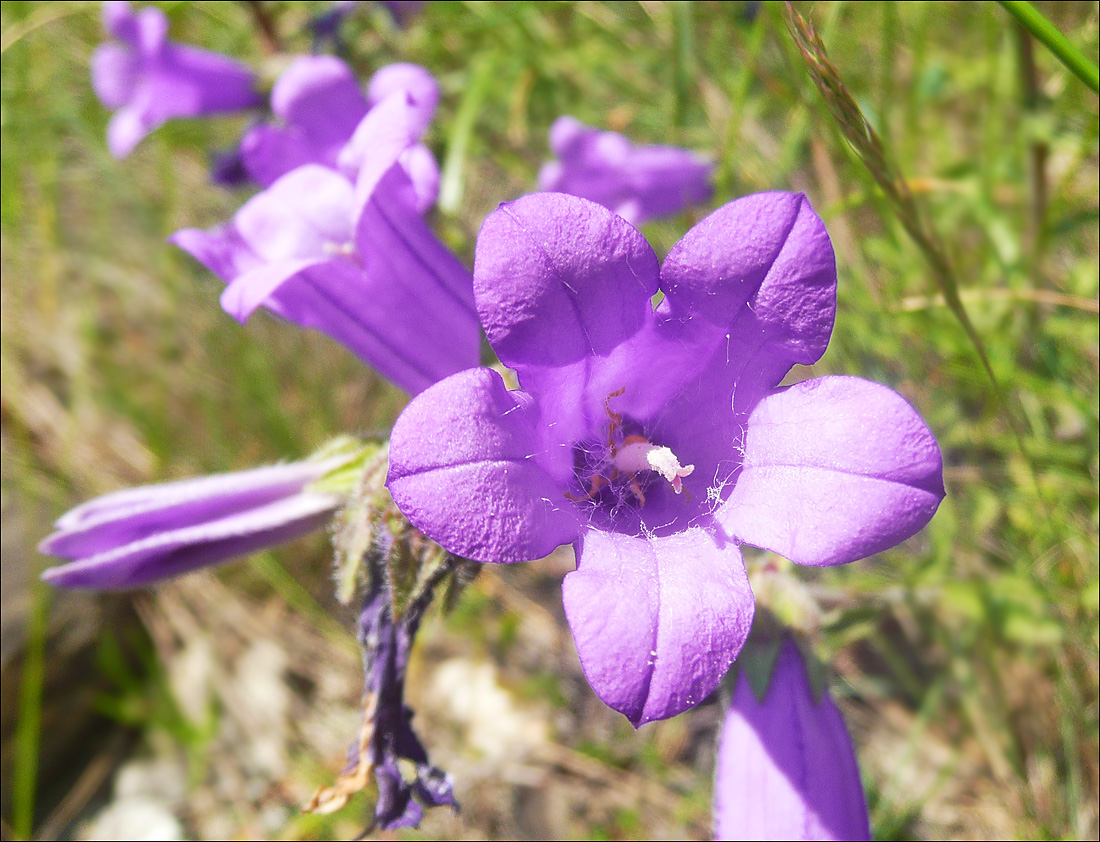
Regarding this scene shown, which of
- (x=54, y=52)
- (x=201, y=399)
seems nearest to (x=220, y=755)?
(x=201, y=399)

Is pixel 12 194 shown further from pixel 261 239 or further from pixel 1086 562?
pixel 1086 562

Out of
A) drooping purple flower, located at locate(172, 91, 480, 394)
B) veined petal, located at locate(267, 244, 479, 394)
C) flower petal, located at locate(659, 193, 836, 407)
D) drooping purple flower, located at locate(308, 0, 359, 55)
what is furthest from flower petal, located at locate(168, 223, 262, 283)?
drooping purple flower, located at locate(308, 0, 359, 55)

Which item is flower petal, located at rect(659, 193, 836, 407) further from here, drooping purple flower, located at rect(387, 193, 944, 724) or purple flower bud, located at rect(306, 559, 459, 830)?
purple flower bud, located at rect(306, 559, 459, 830)

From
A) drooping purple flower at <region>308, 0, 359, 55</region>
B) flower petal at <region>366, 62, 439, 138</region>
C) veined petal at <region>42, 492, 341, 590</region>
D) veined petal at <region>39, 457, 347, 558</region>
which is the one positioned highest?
flower petal at <region>366, 62, 439, 138</region>

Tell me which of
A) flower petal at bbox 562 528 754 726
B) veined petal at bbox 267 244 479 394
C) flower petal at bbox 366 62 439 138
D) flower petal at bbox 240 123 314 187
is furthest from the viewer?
flower petal at bbox 240 123 314 187


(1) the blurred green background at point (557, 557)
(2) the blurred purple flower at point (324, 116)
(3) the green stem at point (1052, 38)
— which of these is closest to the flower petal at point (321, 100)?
(2) the blurred purple flower at point (324, 116)

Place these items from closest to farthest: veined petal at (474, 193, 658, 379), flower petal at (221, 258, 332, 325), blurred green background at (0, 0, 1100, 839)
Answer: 1. veined petal at (474, 193, 658, 379)
2. flower petal at (221, 258, 332, 325)
3. blurred green background at (0, 0, 1100, 839)

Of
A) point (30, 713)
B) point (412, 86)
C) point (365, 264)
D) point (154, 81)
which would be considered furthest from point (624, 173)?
point (30, 713)
